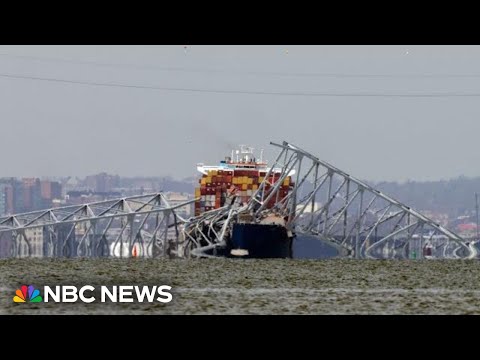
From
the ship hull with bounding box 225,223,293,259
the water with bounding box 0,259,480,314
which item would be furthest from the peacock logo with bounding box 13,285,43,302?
the ship hull with bounding box 225,223,293,259

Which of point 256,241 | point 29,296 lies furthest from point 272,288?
point 256,241

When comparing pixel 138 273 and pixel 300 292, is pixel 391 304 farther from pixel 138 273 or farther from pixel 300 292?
pixel 138 273

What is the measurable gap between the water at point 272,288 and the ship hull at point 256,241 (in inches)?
1673

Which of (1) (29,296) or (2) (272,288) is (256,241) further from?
(1) (29,296)

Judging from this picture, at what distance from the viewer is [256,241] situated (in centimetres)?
18362

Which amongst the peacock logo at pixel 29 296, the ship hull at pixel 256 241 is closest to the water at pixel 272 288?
the peacock logo at pixel 29 296

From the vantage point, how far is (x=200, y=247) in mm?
197750

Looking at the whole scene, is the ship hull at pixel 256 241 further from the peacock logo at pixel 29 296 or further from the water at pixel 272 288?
the peacock logo at pixel 29 296

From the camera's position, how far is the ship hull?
18212 centimetres

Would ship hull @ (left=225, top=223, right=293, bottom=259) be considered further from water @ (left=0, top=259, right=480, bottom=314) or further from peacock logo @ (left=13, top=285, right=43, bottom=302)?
peacock logo @ (left=13, top=285, right=43, bottom=302)

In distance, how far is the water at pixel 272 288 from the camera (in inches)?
2918

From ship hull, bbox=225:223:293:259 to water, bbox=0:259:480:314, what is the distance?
4249 centimetres
